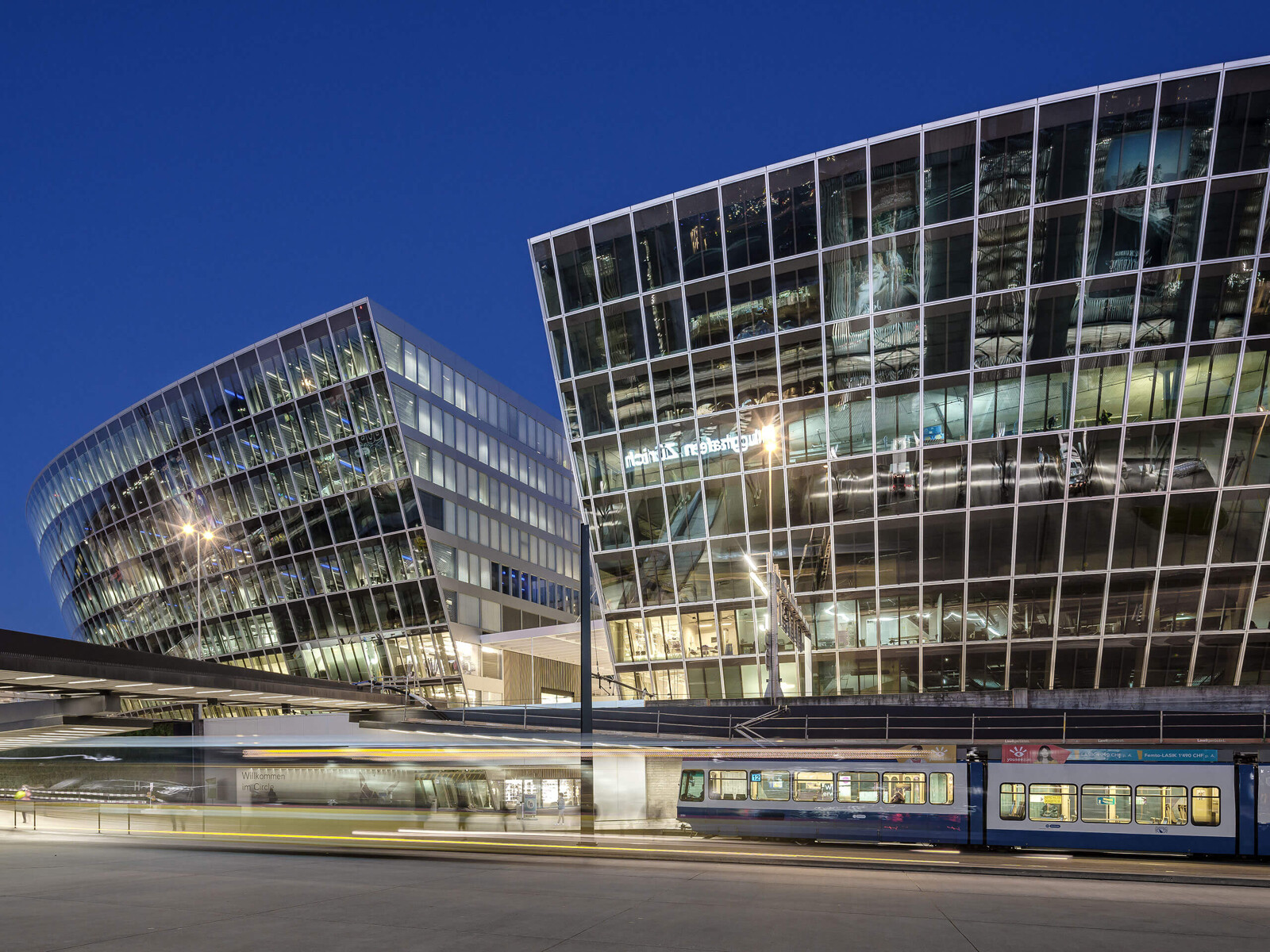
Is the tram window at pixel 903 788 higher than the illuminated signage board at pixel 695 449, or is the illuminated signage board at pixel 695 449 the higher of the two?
the illuminated signage board at pixel 695 449

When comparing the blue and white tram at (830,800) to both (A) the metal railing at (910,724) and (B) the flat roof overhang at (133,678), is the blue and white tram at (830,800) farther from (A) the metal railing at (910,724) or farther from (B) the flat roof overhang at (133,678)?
(B) the flat roof overhang at (133,678)

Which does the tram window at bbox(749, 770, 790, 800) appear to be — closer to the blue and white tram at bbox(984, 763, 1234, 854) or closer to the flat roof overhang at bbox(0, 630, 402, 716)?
the blue and white tram at bbox(984, 763, 1234, 854)

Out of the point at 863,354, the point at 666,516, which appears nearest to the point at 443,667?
the point at 666,516

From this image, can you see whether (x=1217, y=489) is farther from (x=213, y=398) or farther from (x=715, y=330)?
(x=213, y=398)

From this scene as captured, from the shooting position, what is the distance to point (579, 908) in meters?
13.2

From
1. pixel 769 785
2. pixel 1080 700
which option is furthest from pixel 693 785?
pixel 1080 700

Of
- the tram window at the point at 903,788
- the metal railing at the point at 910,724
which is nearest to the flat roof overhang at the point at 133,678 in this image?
the metal railing at the point at 910,724

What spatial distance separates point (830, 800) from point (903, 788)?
2.05 meters

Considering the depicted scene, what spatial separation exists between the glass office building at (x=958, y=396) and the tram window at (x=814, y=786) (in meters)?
22.4

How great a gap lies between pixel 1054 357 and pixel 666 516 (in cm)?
2073

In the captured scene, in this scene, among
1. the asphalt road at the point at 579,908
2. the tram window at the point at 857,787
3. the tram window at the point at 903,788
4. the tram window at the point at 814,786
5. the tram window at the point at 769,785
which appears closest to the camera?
the asphalt road at the point at 579,908

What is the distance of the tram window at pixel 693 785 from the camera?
29047 mm

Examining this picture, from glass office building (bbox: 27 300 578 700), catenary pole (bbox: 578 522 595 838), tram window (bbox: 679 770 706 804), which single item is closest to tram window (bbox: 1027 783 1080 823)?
tram window (bbox: 679 770 706 804)

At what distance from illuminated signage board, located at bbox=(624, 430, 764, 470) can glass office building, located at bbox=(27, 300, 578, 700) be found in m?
19.4
